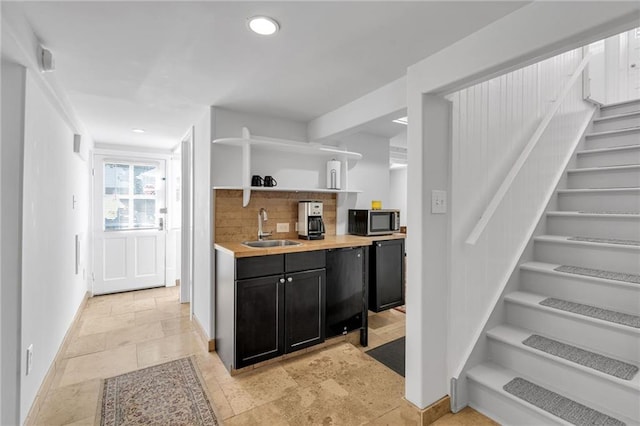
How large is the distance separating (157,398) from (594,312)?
9.57 feet

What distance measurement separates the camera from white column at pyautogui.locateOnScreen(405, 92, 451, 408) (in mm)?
1830

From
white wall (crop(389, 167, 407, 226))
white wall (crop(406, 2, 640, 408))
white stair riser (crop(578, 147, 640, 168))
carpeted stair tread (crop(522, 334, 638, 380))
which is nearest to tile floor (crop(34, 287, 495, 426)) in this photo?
white wall (crop(406, 2, 640, 408))

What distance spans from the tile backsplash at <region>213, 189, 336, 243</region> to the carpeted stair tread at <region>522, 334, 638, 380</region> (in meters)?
2.21

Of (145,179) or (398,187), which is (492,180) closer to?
(145,179)

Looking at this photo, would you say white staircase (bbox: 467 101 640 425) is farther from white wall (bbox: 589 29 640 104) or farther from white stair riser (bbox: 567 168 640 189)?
white wall (bbox: 589 29 640 104)

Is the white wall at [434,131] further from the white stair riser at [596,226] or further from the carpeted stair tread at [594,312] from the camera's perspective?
the white stair riser at [596,226]

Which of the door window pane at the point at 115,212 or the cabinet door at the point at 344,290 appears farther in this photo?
the door window pane at the point at 115,212

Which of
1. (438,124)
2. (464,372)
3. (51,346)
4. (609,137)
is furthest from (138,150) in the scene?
(609,137)

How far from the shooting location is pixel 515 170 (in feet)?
7.11

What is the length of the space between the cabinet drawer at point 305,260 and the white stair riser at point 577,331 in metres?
1.47

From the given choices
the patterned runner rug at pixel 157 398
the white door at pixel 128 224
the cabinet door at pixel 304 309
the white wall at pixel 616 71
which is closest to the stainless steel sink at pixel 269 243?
the cabinet door at pixel 304 309

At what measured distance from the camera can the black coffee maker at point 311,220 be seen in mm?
3139

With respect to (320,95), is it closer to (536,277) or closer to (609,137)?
(536,277)

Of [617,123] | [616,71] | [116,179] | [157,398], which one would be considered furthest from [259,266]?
[616,71]
